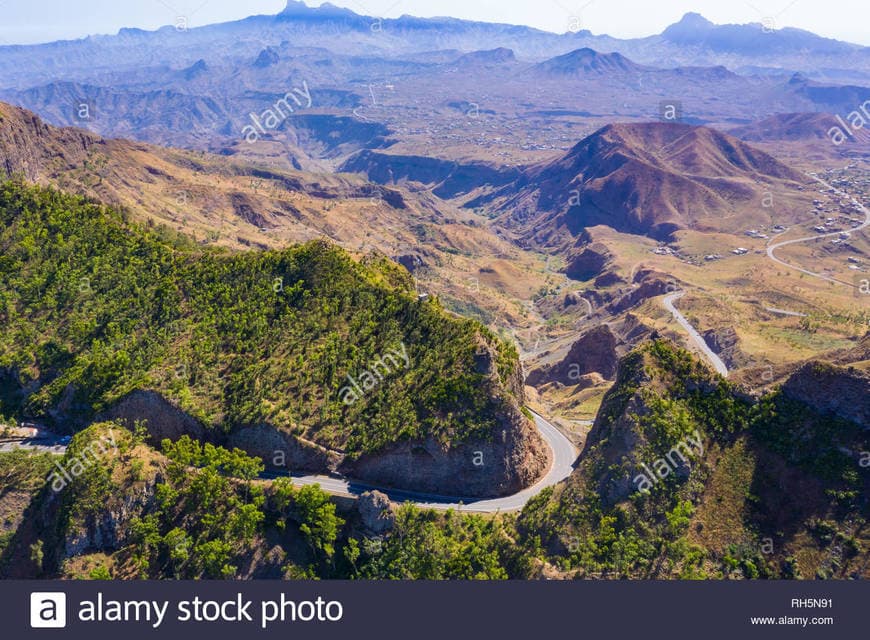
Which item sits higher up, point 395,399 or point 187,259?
point 187,259

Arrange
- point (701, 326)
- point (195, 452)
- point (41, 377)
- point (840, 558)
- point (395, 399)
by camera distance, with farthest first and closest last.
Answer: point (701, 326), point (41, 377), point (395, 399), point (195, 452), point (840, 558)

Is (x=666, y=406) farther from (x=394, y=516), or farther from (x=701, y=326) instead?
(x=701, y=326)

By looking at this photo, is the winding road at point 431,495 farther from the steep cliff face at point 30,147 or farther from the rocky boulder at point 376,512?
the steep cliff face at point 30,147

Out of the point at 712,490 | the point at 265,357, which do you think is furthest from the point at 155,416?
the point at 712,490

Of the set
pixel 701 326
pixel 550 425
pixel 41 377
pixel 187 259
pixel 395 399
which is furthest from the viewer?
pixel 701 326

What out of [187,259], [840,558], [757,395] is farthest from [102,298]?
[840,558]

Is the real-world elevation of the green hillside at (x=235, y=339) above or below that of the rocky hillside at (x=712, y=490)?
above

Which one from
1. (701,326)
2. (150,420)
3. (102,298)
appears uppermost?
(102,298)

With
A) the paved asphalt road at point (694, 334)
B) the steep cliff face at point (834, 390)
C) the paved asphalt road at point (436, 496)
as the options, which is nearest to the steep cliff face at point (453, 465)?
the paved asphalt road at point (436, 496)
